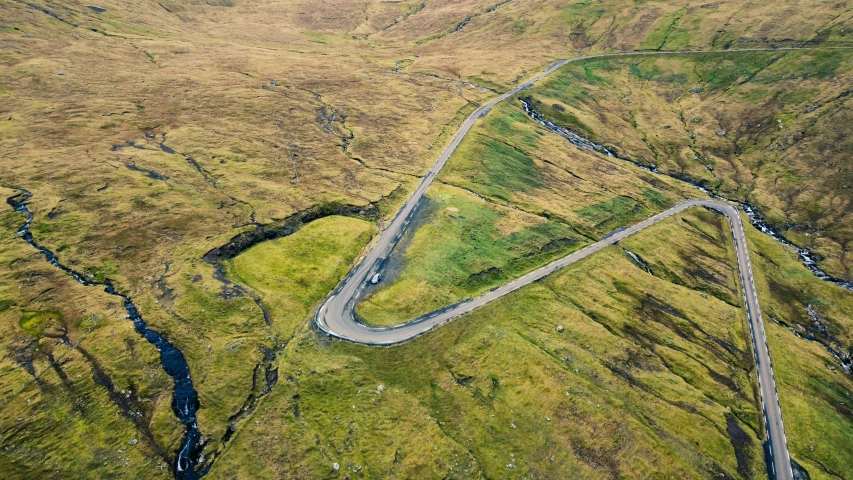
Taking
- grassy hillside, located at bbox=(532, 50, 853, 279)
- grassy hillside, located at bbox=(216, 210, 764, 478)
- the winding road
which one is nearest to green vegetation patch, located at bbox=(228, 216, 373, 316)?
grassy hillside, located at bbox=(216, 210, 764, 478)

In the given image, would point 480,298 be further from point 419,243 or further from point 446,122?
point 446,122

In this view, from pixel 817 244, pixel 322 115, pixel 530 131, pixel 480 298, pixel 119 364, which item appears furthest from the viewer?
pixel 530 131

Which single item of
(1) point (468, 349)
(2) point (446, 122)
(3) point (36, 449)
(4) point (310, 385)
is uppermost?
(2) point (446, 122)

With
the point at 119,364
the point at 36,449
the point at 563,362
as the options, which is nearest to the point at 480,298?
the point at 563,362

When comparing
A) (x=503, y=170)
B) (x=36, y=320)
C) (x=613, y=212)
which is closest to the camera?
(x=36, y=320)

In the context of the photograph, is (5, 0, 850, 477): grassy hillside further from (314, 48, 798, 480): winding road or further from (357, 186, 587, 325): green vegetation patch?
(314, 48, 798, 480): winding road

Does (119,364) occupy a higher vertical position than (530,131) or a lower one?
lower

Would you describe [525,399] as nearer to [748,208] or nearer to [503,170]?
[503,170]

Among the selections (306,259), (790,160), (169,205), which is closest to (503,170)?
(306,259)
